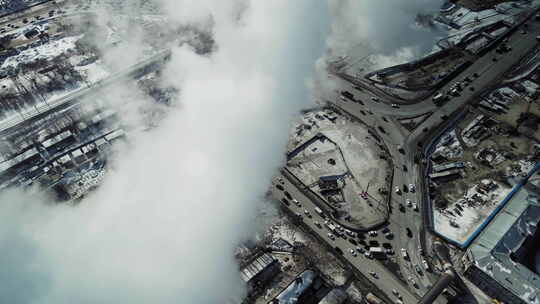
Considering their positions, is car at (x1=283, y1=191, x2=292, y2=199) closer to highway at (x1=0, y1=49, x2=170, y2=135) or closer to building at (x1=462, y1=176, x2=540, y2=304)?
building at (x1=462, y1=176, x2=540, y2=304)

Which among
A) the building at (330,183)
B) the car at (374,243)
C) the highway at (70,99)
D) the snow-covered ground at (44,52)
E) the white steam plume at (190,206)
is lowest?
the car at (374,243)

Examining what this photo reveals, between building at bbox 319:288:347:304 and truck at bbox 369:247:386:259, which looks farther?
truck at bbox 369:247:386:259

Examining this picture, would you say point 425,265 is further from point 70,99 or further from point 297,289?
point 70,99

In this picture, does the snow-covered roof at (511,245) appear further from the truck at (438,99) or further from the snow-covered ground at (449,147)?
the truck at (438,99)

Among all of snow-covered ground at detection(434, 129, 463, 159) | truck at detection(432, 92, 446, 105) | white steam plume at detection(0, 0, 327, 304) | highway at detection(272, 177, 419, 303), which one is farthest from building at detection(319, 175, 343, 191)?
truck at detection(432, 92, 446, 105)

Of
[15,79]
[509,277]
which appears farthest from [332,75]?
[15,79]

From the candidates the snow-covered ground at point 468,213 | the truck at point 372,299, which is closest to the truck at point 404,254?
the snow-covered ground at point 468,213
